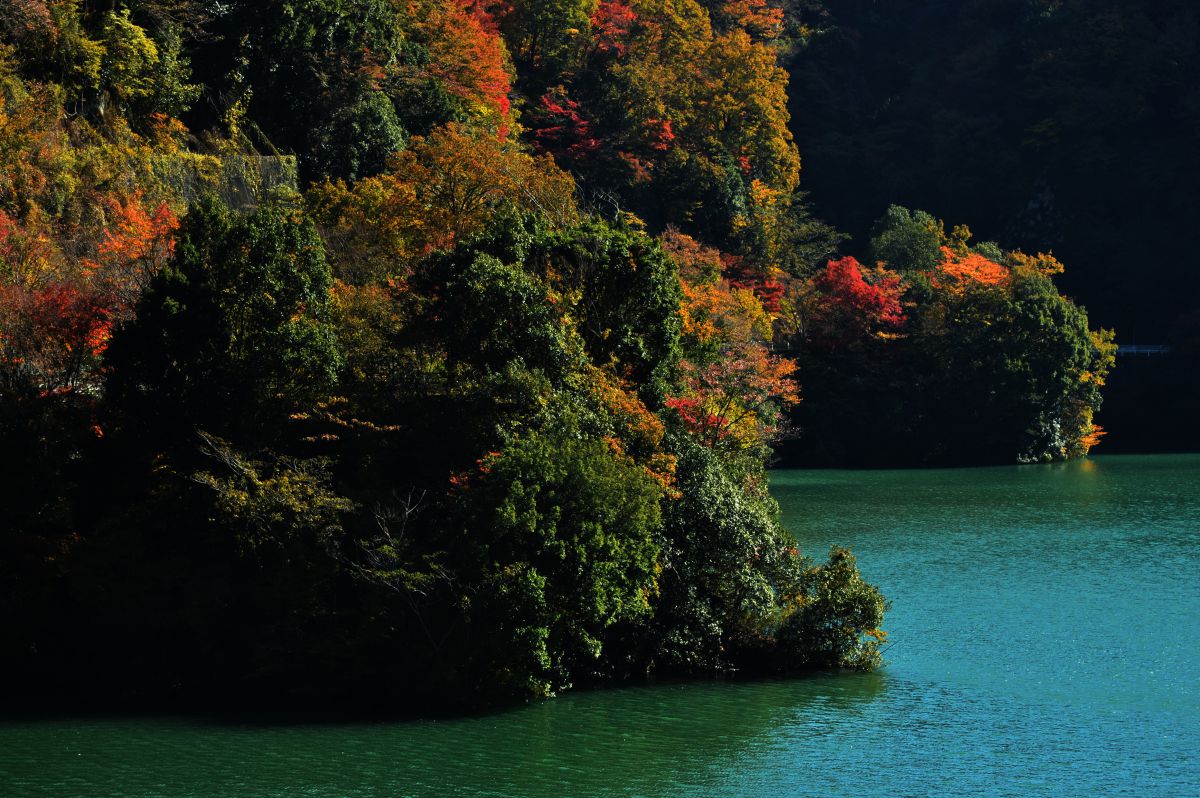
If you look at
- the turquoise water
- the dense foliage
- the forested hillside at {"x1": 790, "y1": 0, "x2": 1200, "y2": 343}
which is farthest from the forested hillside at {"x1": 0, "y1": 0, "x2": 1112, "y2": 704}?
the forested hillside at {"x1": 790, "y1": 0, "x2": 1200, "y2": 343}

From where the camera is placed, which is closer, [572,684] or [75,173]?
[572,684]

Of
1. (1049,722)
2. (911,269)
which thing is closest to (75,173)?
(1049,722)

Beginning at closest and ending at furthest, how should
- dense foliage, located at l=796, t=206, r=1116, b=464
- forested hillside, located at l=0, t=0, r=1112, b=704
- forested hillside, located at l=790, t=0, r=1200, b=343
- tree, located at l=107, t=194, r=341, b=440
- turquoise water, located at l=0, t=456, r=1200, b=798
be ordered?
turquoise water, located at l=0, t=456, r=1200, b=798
forested hillside, located at l=0, t=0, r=1112, b=704
tree, located at l=107, t=194, r=341, b=440
dense foliage, located at l=796, t=206, r=1116, b=464
forested hillside, located at l=790, t=0, r=1200, b=343

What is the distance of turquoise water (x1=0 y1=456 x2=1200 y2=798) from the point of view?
70.0ft

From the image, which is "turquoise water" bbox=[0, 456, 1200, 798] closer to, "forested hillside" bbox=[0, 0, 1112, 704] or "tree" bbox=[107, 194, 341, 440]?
"forested hillside" bbox=[0, 0, 1112, 704]

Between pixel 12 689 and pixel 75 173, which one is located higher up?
pixel 75 173

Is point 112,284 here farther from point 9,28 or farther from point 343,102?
point 343,102

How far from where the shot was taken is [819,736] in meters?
23.4

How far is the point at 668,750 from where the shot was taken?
75.2ft

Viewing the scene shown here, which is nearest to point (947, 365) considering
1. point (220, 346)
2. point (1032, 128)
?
point (1032, 128)

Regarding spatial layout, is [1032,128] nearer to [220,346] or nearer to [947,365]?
[947,365]

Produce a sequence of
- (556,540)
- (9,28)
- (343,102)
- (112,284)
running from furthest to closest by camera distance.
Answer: (343,102) < (9,28) < (112,284) < (556,540)

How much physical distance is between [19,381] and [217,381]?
3.84 metres

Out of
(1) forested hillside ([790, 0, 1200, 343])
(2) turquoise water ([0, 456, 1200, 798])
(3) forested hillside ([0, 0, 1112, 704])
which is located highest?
(1) forested hillside ([790, 0, 1200, 343])
